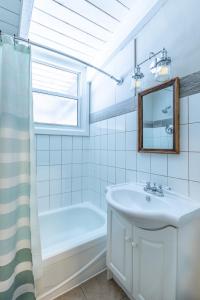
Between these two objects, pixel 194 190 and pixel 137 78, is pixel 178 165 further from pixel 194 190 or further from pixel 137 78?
pixel 137 78

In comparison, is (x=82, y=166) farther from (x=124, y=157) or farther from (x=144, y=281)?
(x=144, y=281)

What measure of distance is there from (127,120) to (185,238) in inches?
42.5

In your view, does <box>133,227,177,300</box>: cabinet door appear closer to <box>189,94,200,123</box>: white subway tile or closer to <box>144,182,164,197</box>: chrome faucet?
<box>144,182,164,197</box>: chrome faucet

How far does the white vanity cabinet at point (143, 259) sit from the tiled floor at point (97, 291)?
0.19m

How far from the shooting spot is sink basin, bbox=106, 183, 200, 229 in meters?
0.86

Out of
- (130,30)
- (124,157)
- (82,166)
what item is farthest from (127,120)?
(82,166)

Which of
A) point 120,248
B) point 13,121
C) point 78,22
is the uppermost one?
point 78,22

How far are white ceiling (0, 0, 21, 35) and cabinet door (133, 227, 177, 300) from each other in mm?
1768

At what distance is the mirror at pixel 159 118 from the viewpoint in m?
1.15

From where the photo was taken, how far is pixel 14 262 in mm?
1062

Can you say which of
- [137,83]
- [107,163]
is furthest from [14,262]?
[137,83]

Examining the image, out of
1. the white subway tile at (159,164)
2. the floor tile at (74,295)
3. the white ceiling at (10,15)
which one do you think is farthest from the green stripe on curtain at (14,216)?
the white ceiling at (10,15)

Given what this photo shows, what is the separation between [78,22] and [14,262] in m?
2.02

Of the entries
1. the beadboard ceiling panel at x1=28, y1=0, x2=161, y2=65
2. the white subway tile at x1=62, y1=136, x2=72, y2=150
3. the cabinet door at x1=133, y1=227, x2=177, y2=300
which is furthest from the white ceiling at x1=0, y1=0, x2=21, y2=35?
the cabinet door at x1=133, y1=227, x2=177, y2=300
